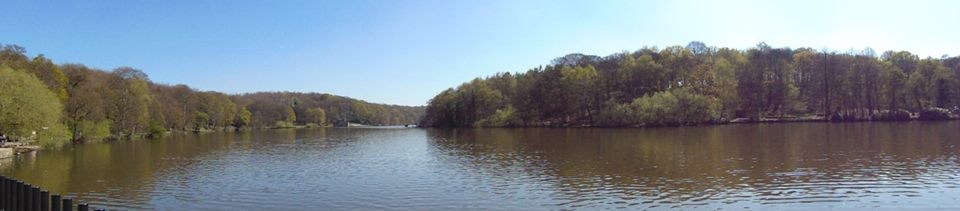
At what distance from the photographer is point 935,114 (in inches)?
3531

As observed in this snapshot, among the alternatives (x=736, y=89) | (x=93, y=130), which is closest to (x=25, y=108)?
(x=93, y=130)

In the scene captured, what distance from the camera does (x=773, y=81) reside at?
106 m

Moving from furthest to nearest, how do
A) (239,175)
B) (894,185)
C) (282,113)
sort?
1. (282,113)
2. (239,175)
3. (894,185)

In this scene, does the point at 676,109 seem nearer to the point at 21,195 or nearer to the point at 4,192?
the point at 4,192

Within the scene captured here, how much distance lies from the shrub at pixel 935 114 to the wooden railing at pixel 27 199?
350 feet

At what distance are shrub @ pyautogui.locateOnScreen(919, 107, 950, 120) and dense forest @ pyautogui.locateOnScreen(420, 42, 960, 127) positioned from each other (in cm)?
14

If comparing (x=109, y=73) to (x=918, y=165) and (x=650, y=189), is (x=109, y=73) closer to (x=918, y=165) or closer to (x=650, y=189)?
(x=650, y=189)

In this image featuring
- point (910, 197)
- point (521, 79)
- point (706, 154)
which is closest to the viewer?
point (910, 197)

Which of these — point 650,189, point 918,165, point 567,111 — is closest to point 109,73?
point 567,111

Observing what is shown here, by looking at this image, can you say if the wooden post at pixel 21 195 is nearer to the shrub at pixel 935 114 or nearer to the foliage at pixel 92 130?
the foliage at pixel 92 130

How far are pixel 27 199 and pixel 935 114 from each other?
107 meters

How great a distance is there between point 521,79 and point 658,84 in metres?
34.7

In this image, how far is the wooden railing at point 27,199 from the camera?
21.4 feet

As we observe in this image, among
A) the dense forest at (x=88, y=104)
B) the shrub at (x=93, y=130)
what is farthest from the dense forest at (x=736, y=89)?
the shrub at (x=93, y=130)
